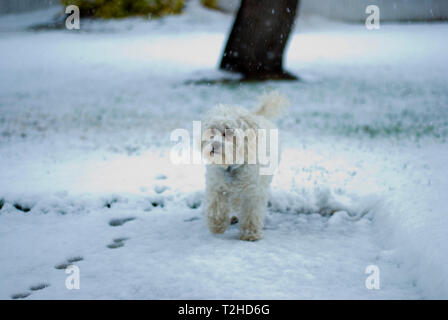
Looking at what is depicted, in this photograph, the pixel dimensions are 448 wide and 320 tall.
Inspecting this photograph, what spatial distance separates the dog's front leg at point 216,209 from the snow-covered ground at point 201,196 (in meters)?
0.15

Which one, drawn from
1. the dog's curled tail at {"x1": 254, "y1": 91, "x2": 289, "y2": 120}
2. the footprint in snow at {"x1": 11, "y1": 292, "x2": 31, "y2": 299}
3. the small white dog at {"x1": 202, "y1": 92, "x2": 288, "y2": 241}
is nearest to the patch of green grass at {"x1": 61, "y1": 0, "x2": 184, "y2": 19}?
the dog's curled tail at {"x1": 254, "y1": 91, "x2": 289, "y2": 120}

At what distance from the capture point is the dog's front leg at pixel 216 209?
354 centimetres

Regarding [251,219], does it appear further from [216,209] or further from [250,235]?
[216,209]

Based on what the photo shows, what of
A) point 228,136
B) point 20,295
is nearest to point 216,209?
point 228,136

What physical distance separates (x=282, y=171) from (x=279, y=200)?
0.75 meters

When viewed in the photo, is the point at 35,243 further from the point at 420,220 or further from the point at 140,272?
the point at 420,220

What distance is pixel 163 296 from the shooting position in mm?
2652

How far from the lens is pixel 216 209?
3.54m

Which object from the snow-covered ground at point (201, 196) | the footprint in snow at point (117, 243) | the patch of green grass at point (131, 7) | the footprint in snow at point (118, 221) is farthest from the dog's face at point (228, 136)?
the patch of green grass at point (131, 7)

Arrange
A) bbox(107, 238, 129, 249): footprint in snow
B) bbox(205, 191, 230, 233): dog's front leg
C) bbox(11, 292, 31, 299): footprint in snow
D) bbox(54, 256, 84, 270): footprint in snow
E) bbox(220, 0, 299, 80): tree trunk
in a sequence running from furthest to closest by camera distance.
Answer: bbox(220, 0, 299, 80): tree trunk
bbox(205, 191, 230, 233): dog's front leg
bbox(107, 238, 129, 249): footprint in snow
bbox(54, 256, 84, 270): footprint in snow
bbox(11, 292, 31, 299): footprint in snow

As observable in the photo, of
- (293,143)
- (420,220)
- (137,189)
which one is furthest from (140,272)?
(293,143)

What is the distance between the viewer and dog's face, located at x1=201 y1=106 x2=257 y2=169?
10.4 ft

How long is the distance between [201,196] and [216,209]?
2.72 ft

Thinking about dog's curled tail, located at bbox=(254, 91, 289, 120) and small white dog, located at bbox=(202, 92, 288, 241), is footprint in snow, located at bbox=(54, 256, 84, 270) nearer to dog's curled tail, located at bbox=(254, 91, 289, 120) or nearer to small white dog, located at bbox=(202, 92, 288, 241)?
small white dog, located at bbox=(202, 92, 288, 241)
